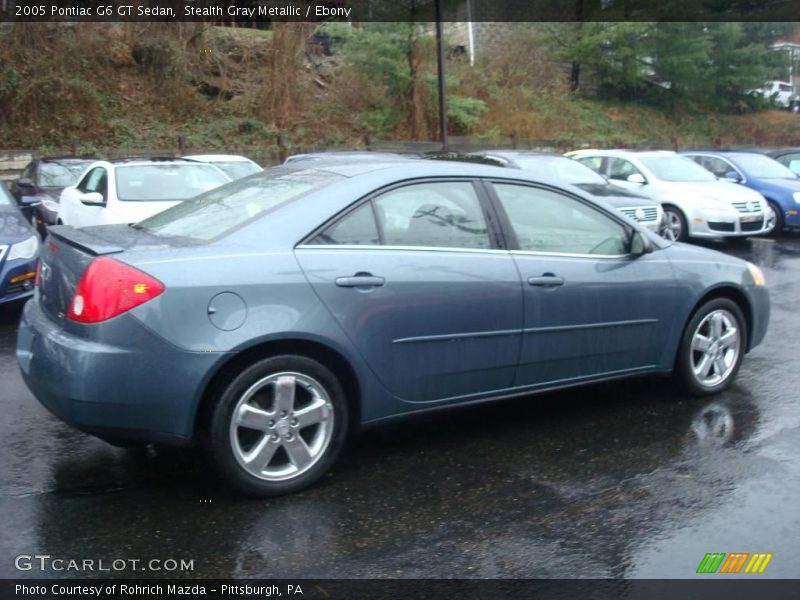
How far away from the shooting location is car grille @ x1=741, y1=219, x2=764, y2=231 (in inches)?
533

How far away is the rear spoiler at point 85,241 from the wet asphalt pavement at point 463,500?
117 centimetres

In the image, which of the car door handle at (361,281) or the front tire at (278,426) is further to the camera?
the car door handle at (361,281)

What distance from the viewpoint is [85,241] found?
14.4 ft

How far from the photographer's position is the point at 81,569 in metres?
3.50

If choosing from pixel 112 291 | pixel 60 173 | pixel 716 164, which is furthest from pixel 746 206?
pixel 112 291

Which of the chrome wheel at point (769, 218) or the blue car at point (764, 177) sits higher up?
the blue car at point (764, 177)

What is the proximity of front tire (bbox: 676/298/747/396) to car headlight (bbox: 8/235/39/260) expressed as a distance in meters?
5.93

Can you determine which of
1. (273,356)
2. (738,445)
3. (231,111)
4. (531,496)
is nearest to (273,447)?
(273,356)

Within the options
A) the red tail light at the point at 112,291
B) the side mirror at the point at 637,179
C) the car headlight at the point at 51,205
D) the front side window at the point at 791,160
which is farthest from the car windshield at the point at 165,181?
the front side window at the point at 791,160

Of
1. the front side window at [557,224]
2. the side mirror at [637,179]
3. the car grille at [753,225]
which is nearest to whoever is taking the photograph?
the front side window at [557,224]

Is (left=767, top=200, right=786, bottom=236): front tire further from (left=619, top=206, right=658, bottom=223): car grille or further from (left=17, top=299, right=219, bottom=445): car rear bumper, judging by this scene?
(left=17, top=299, right=219, bottom=445): car rear bumper

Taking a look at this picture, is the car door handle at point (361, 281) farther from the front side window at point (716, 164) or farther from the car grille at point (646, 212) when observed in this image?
the front side window at point (716, 164)

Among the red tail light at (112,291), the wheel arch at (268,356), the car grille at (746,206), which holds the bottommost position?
the car grille at (746,206)

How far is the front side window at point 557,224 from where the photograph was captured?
16.4 feet
